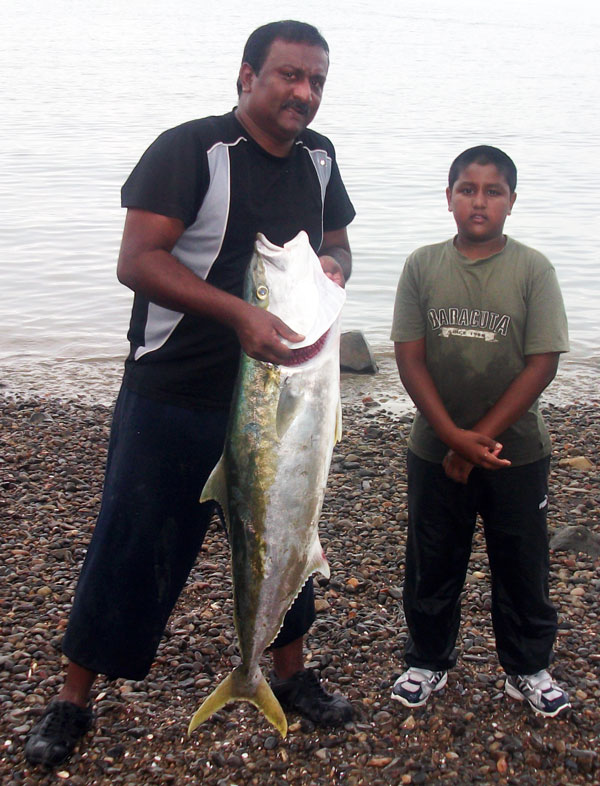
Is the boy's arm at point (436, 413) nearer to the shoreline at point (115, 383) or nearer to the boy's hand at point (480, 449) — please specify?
the boy's hand at point (480, 449)

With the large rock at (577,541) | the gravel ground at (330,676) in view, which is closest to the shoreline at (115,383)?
the gravel ground at (330,676)

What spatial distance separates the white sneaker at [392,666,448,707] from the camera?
13.2 feet

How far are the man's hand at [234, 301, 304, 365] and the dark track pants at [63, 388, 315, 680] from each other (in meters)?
0.59

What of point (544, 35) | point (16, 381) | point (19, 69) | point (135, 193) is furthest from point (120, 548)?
point (544, 35)

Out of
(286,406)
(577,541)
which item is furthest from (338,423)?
(577,541)

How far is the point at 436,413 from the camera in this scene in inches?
146

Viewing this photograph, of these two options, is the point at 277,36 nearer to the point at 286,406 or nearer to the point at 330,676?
the point at 286,406

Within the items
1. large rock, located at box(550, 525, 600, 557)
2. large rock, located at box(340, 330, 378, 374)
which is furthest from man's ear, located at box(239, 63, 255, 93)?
large rock, located at box(340, 330, 378, 374)

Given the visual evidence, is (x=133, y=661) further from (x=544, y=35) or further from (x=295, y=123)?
(x=544, y=35)

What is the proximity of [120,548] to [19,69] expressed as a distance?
51541mm

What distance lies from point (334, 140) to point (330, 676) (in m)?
26.5

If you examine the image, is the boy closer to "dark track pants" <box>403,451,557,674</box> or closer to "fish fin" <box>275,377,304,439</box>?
"dark track pants" <box>403,451,557,674</box>

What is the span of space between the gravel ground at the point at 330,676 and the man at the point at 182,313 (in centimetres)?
33

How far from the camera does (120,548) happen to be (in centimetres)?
354
